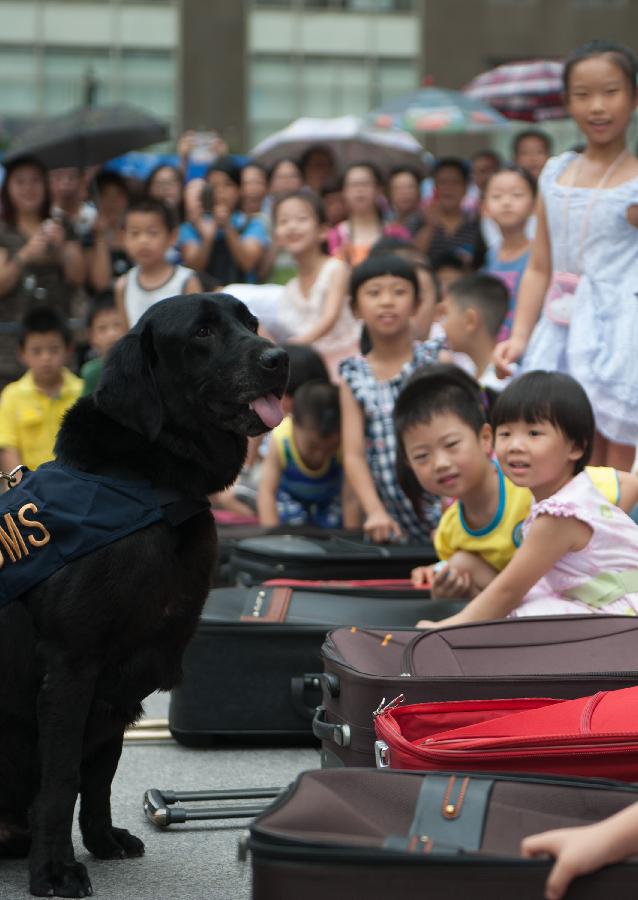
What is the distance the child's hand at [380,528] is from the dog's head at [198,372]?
229 cm

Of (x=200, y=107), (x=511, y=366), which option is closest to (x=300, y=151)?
(x=511, y=366)

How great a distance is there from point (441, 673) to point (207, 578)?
57 cm

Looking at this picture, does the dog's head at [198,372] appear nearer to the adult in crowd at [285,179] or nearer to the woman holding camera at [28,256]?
the woman holding camera at [28,256]

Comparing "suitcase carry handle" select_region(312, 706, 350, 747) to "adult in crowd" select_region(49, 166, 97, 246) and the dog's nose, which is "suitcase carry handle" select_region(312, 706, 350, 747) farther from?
"adult in crowd" select_region(49, 166, 97, 246)

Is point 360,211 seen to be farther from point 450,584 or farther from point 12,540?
point 12,540

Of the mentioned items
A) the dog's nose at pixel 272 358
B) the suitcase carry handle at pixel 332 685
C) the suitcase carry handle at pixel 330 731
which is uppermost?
the dog's nose at pixel 272 358

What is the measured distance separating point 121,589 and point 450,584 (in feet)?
5.26

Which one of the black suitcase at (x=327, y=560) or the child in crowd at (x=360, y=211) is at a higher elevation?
the child in crowd at (x=360, y=211)

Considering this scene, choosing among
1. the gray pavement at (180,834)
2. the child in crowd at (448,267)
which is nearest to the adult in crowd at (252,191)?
the child in crowd at (448,267)

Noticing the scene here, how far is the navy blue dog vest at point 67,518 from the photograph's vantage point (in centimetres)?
257

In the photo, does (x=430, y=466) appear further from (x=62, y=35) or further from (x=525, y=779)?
(x=62, y=35)

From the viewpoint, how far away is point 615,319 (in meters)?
4.46

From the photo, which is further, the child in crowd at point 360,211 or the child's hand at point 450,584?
the child in crowd at point 360,211

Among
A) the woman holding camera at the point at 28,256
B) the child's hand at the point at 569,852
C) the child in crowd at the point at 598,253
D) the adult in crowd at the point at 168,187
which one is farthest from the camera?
the adult in crowd at the point at 168,187
